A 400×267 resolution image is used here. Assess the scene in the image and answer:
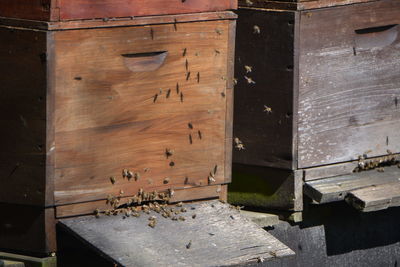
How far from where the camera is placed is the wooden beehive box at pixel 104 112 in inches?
177

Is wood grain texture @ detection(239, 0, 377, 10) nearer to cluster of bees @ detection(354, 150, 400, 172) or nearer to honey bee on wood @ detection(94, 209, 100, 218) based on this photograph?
cluster of bees @ detection(354, 150, 400, 172)

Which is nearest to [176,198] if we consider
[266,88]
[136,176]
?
[136,176]

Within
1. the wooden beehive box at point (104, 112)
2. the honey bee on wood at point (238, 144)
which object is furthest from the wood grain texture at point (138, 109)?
the honey bee on wood at point (238, 144)

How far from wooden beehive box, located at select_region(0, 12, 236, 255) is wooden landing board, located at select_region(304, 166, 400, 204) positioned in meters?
0.73

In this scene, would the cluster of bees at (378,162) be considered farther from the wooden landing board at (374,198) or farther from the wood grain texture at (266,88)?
the wood grain texture at (266,88)

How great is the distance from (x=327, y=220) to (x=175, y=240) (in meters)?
1.63

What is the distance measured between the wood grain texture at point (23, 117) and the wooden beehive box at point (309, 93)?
4.62 ft

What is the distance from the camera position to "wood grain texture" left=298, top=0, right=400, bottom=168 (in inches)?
216

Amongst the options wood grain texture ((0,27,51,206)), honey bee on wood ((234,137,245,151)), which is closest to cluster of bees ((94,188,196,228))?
wood grain texture ((0,27,51,206))

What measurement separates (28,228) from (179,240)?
2.17 feet

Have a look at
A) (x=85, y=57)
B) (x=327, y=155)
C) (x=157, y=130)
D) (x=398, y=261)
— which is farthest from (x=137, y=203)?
(x=398, y=261)

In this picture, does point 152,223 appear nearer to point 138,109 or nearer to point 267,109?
point 138,109

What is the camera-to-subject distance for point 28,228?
184 inches

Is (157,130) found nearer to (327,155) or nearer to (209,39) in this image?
(209,39)
